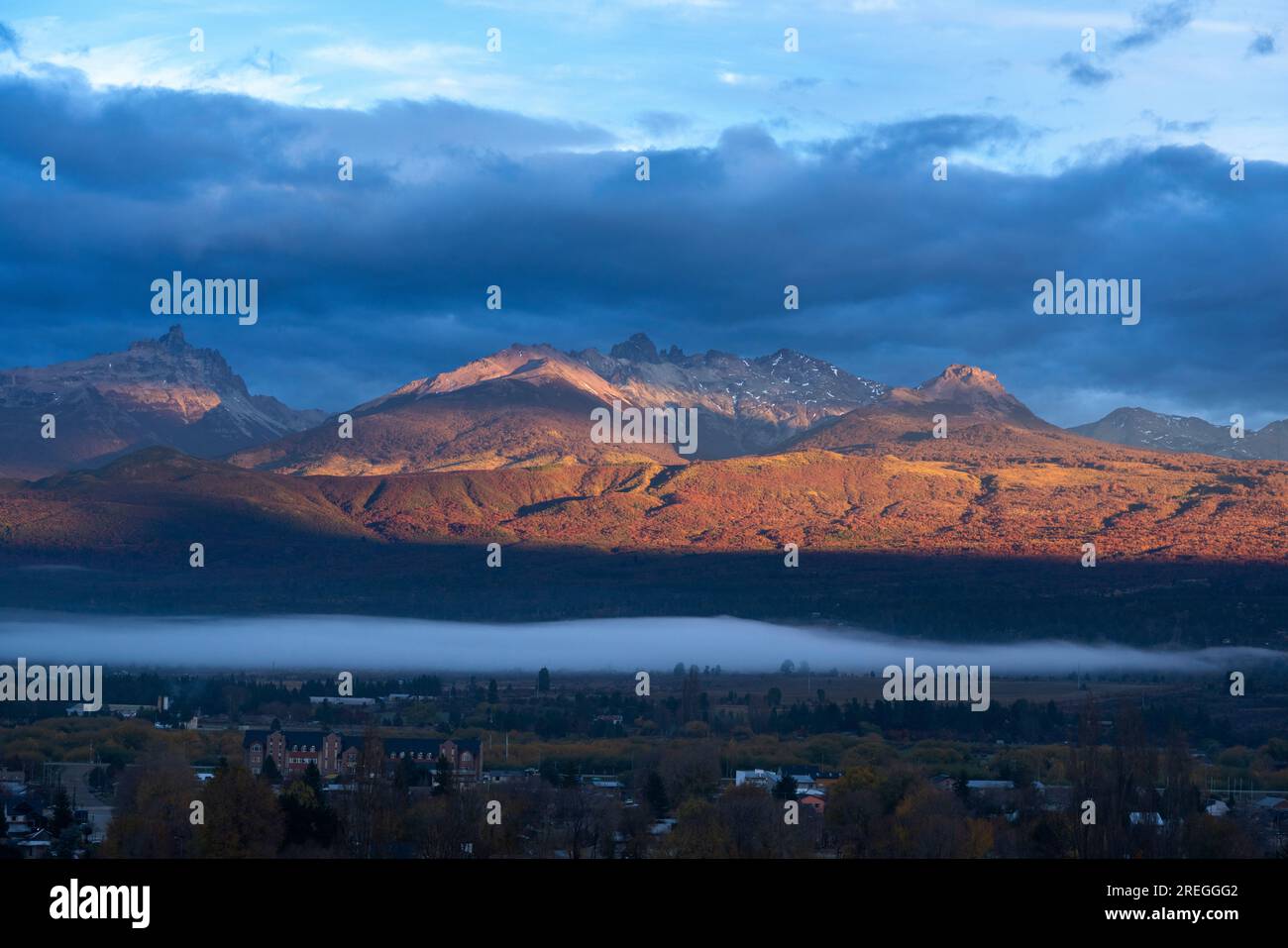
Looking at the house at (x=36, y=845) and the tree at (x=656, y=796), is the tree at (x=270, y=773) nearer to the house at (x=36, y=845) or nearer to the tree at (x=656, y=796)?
the house at (x=36, y=845)

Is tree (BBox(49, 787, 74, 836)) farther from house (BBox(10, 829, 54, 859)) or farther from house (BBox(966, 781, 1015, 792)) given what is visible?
house (BBox(966, 781, 1015, 792))

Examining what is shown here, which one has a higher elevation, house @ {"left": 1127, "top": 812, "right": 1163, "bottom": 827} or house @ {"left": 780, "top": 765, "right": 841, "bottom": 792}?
house @ {"left": 1127, "top": 812, "right": 1163, "bottom": 827}

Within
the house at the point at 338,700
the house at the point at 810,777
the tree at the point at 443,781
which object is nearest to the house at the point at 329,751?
the tree at the point at 443,781

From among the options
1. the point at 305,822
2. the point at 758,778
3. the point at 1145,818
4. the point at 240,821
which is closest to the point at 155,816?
the point at 240,821

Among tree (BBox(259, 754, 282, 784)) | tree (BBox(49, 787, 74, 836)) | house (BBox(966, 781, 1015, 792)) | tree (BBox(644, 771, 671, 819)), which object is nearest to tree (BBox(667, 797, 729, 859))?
tree (BBox(644, 771, 671, 819))

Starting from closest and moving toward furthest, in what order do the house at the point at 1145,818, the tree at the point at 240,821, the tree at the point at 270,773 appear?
the tree at the point at 240,821 → the house at the point at 1145,818 → the tree at the point at 270,773

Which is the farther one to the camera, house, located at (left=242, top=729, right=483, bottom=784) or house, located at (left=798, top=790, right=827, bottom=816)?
house, located at (left=242, top=729, right=483, bottom=784)
